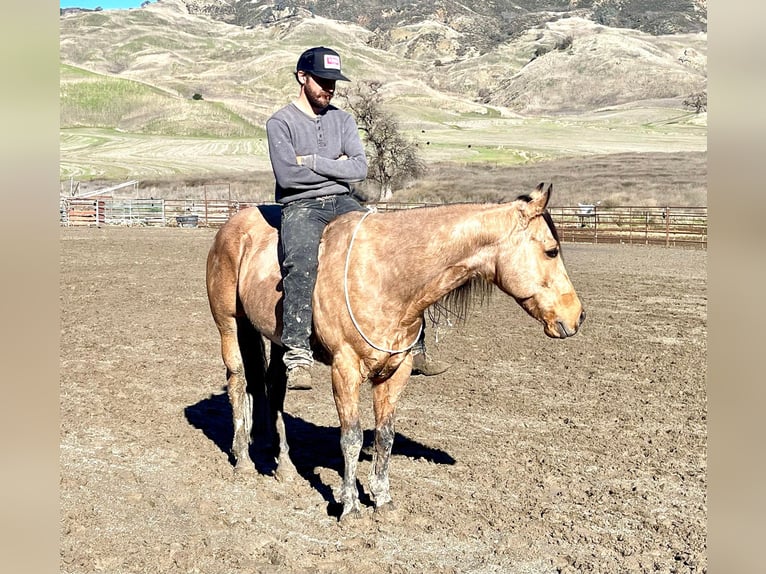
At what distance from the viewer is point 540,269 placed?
386 centimetres

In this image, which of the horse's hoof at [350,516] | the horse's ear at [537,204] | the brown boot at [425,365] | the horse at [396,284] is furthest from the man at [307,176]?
the horse's ear at [537,204]

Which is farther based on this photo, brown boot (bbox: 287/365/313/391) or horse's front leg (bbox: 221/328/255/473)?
horse's front leg (bbox: 221/328/255/473)

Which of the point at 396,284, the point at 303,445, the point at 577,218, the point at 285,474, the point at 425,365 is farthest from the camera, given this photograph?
the point at 577,218

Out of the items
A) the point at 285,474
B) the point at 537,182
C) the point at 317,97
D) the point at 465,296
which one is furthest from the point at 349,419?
the point at 537,182

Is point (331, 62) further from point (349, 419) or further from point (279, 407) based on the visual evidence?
point (279, 407)

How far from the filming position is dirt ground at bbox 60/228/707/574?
12.5 ft

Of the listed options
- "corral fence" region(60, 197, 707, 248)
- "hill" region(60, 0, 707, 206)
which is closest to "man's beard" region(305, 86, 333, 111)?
"hill" region(60, 0, 707, 206)

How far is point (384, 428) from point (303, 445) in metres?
1.61

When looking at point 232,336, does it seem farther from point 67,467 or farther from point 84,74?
point 84,74

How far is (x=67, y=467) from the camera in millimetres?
4930

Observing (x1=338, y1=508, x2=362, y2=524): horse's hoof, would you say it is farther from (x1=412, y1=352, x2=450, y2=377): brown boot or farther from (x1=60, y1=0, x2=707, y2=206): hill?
(x1=60, y1=0, x2=707, y2=206): hill

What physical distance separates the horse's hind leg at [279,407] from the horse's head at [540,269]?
6.96 ft

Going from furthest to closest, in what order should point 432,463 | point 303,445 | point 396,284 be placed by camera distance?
1. point 303,445
2. point 432,463
3. point 396,284
